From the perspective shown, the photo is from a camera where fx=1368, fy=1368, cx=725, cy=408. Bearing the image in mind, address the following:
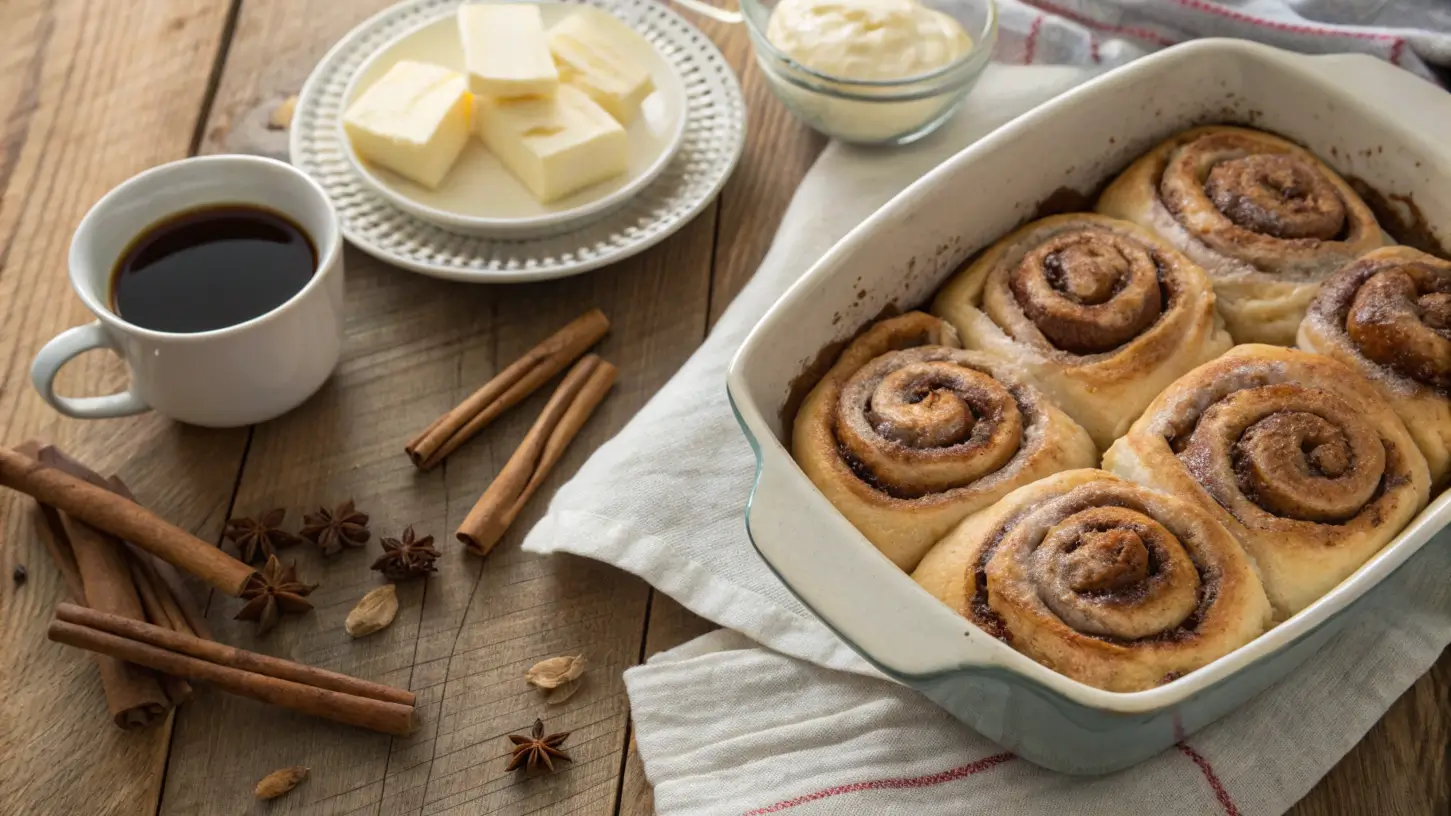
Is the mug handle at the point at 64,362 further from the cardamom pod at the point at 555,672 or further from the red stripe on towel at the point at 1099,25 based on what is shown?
the red stripe on towel at the point at 1099,25

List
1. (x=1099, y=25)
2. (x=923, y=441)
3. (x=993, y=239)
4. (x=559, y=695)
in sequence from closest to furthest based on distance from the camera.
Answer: (x=923, y=441), (x=559, y=695), (x=993, y=239), (x=1099, y=25)

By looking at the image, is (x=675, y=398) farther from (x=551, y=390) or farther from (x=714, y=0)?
(x=714, y=0)

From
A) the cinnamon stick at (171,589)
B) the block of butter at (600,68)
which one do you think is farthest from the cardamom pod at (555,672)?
the block of butter at (600,68)

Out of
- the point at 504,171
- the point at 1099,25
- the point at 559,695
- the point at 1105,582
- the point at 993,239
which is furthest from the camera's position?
the point at 1099,25

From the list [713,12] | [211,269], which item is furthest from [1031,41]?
[211,269]

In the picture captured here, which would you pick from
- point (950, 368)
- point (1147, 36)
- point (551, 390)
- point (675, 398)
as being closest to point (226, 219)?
point (551, 390)

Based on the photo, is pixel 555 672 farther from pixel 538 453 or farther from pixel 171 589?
pixel 171 589

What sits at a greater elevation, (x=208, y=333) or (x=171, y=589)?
(x=208, y=333)
